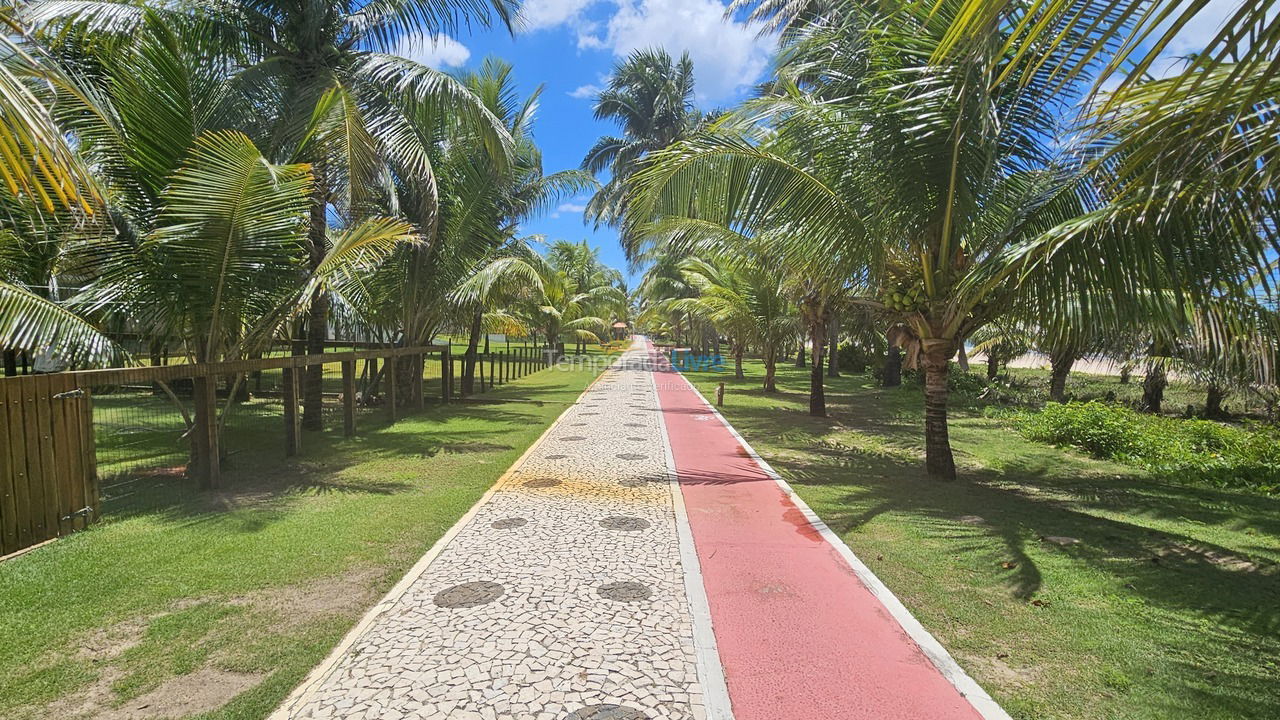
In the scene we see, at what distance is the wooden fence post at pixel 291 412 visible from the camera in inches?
306

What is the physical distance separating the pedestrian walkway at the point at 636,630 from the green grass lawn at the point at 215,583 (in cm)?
31

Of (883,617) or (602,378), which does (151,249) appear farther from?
(602,378)

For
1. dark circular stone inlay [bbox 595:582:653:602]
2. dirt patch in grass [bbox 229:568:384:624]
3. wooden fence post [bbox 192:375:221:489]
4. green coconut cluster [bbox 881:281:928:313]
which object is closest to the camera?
dirt patch in grass [bbox 229:568:384:624]

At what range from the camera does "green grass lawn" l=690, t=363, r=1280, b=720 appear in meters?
3.01

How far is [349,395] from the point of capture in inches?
384

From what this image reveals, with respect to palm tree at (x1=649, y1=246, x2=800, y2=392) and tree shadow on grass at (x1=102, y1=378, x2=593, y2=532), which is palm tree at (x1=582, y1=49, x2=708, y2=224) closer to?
palm tree at (x1=649, y1=246, x2=800, y2=392)

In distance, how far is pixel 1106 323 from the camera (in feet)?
17.4

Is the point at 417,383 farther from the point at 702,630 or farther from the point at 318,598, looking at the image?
the point at 702,630

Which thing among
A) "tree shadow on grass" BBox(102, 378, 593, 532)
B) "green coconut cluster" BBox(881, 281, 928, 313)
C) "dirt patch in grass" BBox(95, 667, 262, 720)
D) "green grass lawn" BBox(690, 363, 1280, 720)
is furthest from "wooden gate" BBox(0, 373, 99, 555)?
"green coconut cluster" BBox(881, 281, 928, 313)

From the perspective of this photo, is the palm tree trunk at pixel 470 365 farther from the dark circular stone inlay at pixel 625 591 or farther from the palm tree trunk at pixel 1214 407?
the palm tree trunk at pixel 1214 407

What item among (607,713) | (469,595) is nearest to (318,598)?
(469,595)

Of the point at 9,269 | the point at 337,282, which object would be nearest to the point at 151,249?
the point at 9,269

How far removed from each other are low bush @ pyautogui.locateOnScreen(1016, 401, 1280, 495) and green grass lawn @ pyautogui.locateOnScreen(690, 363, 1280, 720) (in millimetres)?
592

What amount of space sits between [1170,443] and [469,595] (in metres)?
11.0
